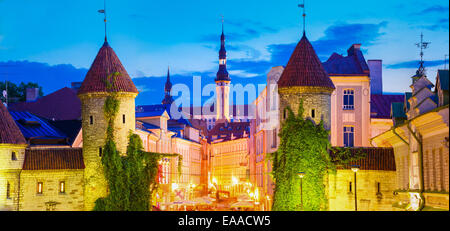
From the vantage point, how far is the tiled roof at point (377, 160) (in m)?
44.7

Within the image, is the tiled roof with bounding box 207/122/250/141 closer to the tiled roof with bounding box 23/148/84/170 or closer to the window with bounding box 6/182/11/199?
the tiled roof with bounding box 23/148/84/170

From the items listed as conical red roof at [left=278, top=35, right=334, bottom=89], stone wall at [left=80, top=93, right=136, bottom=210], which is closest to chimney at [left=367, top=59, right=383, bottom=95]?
conical red roof at [left=278, top=35, right=334, bottom=89]

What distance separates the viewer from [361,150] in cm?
4600

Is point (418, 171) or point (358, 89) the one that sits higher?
point (358, 89)

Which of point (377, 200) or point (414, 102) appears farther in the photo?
point (377, 200)

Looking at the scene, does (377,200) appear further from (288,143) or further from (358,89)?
(358,89)

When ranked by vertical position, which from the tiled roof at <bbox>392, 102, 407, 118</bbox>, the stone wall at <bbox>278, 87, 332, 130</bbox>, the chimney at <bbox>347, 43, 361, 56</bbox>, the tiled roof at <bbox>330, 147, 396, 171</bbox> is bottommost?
the tiled roof at <bbox>330, 147, 396, 171</bbox>

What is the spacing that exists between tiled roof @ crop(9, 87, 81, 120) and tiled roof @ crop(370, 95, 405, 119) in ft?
96.7

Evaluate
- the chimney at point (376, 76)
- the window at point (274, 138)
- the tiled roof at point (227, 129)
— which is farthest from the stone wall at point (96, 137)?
the tiled roof at point (227, 129)

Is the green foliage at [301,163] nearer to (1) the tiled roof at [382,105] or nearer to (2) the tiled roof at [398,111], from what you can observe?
(2) the tiled roof at [398,111]

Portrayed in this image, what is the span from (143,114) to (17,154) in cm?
4082

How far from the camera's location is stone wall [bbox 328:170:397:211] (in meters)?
44.6

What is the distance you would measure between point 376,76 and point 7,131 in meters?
32.9
